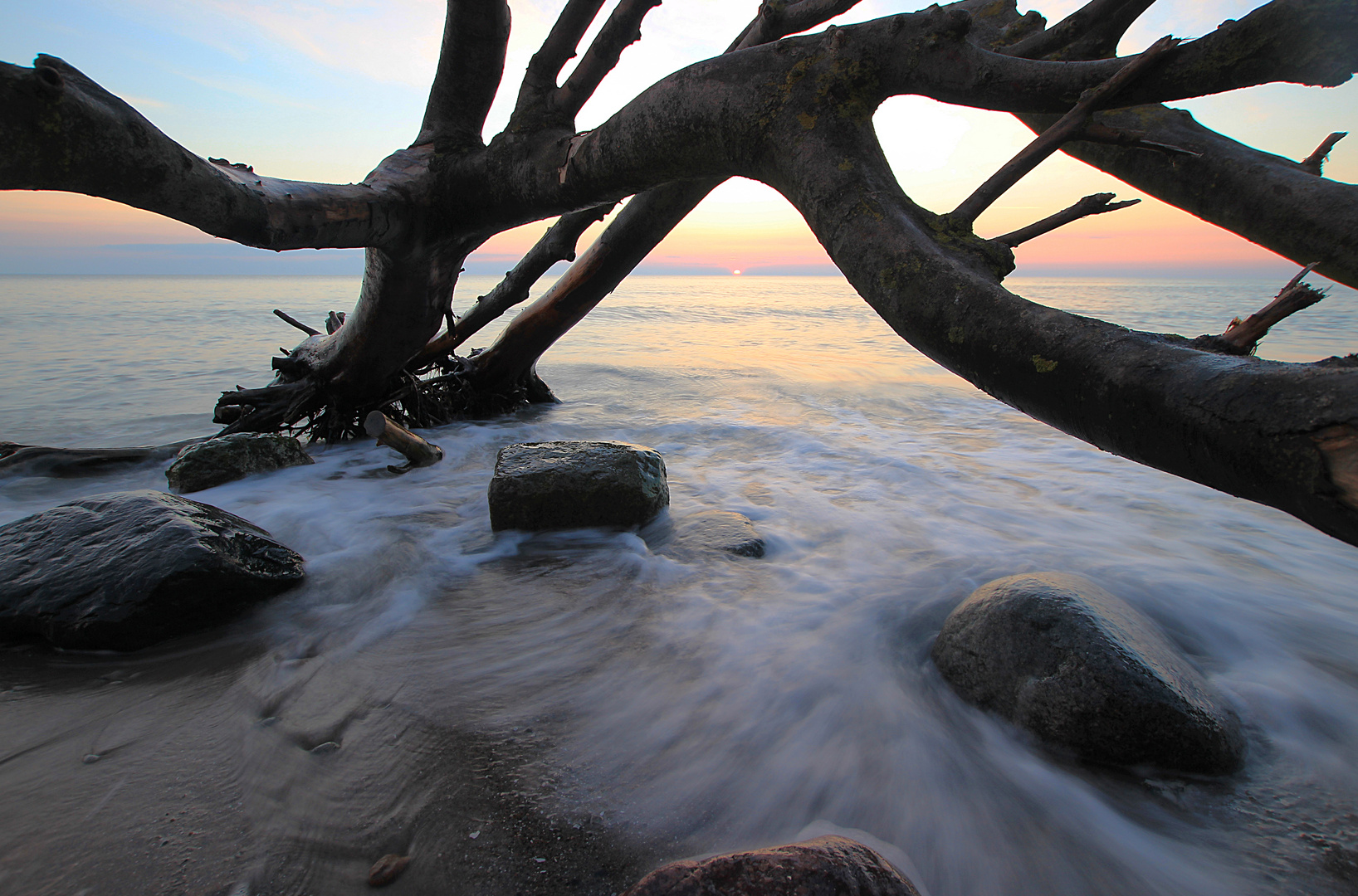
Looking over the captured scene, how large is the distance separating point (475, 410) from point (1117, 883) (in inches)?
256

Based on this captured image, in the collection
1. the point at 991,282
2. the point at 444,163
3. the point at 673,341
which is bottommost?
the point at 673,341

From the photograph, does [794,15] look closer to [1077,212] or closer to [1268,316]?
[1077,212]

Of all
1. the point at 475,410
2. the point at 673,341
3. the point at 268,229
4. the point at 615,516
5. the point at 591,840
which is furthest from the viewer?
the point at 673,341

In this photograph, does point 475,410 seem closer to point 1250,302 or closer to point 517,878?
point 517,878

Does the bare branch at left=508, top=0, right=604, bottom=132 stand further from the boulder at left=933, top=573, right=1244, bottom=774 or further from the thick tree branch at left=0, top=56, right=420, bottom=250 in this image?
the boulder at left=933, top=573, right=1244, bottom=774

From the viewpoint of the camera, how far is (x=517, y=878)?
1596 millimetres

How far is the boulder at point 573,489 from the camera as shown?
388cm

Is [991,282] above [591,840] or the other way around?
above

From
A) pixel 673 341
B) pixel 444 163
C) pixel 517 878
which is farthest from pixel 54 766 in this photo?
pixel 673 341

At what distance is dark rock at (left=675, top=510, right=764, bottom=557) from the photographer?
147 inches

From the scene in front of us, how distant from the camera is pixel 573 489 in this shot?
391 centimetres

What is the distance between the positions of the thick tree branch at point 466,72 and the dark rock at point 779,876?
13.4 ft

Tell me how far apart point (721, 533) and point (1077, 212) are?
8.16 feet

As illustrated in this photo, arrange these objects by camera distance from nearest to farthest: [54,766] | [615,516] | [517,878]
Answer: [517,878]
[54,766]
[615,516]
